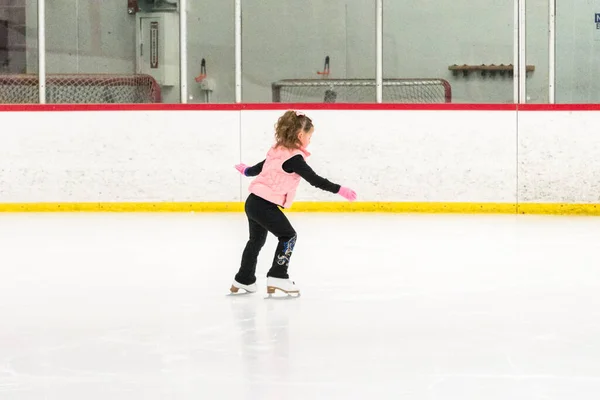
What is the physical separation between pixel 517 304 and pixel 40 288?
215 cm

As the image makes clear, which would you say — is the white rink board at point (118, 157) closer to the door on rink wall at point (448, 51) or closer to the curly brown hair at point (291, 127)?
the door on rink wall at point (448, 51)

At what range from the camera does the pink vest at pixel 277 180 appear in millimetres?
4602

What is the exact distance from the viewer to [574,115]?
9.04 metres

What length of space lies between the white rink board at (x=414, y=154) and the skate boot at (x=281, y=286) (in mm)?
4486

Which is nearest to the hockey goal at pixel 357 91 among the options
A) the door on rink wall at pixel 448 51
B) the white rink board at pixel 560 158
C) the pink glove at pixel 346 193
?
the door on rink wall at pixel 448 51

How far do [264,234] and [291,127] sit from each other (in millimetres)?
516

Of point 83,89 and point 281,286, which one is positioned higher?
point 83,89

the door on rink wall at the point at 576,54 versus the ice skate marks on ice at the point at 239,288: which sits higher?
the door on rink wall at the point at 576,54

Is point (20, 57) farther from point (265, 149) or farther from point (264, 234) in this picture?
point (264, 234)

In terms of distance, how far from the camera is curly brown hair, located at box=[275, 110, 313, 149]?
454cm

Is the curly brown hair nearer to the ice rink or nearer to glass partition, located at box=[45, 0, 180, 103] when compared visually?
the ice rink

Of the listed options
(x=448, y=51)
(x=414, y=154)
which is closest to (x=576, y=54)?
(x=448, y=51)

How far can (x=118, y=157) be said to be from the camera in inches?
363

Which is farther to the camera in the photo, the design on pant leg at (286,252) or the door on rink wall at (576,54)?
the door on rink wall at (576,54)
